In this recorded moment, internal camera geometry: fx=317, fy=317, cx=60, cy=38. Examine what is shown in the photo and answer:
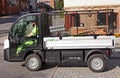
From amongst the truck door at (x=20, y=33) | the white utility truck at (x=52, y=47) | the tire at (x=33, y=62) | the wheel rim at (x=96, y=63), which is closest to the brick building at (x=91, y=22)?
the white utility truck at (x=52, y=47)

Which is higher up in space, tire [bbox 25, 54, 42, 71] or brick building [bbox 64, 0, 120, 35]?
brick building [bbox 64, 0, 120, 35]

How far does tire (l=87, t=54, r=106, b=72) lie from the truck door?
2210 millimetres

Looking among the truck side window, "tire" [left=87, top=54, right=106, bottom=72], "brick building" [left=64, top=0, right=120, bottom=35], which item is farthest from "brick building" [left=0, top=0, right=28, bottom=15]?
"tire" [left=87, top=54, right=106, bottom=72]

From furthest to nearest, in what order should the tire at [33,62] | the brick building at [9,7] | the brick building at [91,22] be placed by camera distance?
the brick building at [9,7]
the brick building at [91,22]
the tire at [33,62]

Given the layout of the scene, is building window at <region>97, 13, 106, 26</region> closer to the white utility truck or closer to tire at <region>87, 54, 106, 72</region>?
the white utility truck

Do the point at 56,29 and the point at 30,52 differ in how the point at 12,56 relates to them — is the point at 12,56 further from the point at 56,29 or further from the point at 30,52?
the point at 56,29

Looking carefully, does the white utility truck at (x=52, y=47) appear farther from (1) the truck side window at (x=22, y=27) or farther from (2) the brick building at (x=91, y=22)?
(2) the brick building at (x=91, y=22)

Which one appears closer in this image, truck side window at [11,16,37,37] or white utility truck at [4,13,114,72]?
white utility truck at [4,13,114,72]

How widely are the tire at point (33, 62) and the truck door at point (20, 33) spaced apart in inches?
12.2

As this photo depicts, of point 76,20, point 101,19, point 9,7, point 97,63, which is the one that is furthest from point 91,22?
point 9,7

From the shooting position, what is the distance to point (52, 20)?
11.9m

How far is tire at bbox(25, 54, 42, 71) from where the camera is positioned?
11.1 metres

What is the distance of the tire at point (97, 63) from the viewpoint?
35.4 ft

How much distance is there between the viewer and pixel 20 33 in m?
→ 11.2
